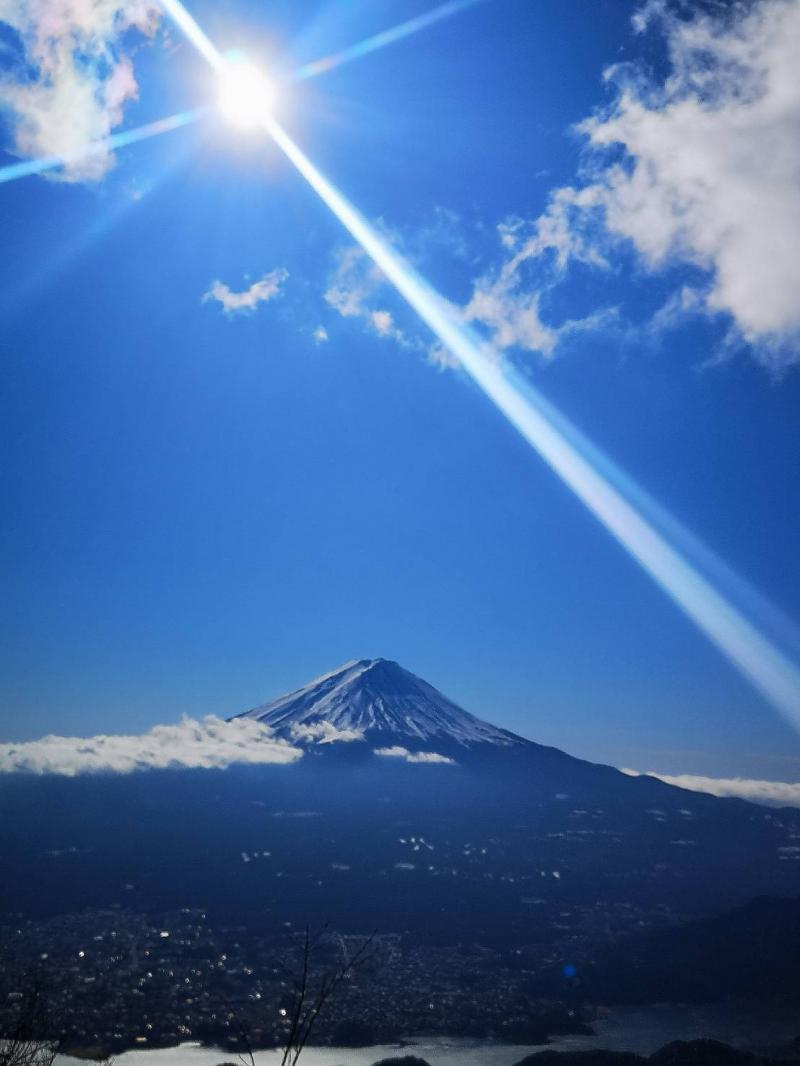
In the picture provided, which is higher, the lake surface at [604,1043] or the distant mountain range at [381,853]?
the distant mountain range at [381,853]

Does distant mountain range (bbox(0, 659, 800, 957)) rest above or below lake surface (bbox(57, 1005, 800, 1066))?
above

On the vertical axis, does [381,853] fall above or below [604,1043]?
above

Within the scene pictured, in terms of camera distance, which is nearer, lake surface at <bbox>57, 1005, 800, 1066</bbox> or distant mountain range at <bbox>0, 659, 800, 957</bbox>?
lake surface at <bbox>57, 1005, 800, 1066</bbox>

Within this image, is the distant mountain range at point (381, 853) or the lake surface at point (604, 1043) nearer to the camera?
the lake surface at point (604, 1043)

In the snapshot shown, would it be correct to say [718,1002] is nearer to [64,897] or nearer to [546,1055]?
[546,1055]
